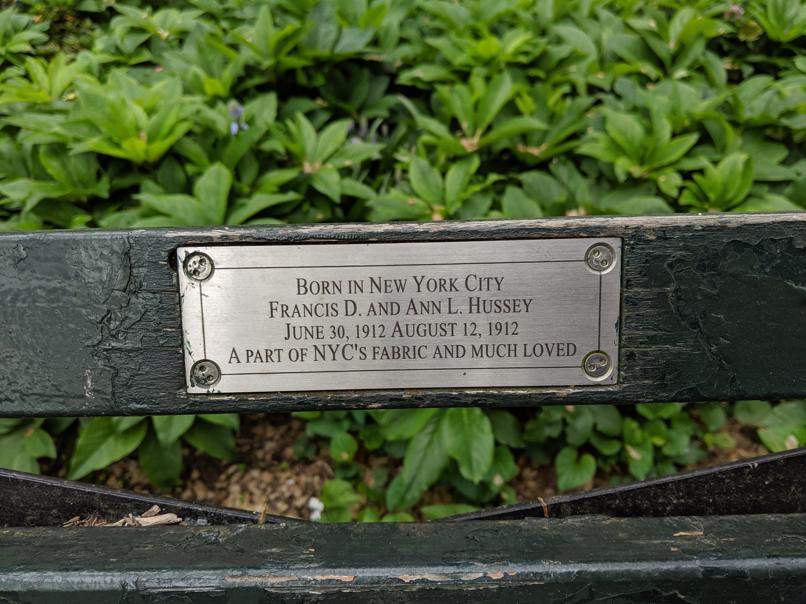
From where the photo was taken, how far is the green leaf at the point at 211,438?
2.08 meters

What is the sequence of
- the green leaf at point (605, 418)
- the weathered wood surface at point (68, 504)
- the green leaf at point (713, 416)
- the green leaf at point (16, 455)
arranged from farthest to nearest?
the green leaf at point (713, 416)
the green leaf at point (605, 418)
the green leaf at point (16, 455)
the weathered wood surface at point (68, 504)

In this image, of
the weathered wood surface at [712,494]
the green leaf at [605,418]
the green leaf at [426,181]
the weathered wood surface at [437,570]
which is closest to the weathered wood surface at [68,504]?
the weathered wood surface at [437,570]

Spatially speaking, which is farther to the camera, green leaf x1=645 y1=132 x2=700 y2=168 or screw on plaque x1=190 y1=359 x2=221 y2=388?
green leaf x1=645 y1=132 x2=700 y2=168

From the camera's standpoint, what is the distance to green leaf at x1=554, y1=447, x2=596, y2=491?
212 cm

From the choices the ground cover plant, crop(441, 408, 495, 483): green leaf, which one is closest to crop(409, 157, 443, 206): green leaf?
the ground cover plant

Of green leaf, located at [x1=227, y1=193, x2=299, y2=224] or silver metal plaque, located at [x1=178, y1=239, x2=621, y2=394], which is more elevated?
green leaf, located at [x1=227, y1=193, x2=299, y2=224]

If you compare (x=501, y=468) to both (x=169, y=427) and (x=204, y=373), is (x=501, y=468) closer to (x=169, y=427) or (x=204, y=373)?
(x=169, y=427)

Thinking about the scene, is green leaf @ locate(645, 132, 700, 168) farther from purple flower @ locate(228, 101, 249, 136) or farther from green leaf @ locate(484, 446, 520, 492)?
purple flower @ locate(228, 101, 249, 136)

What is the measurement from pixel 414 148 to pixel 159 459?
4.72 ft

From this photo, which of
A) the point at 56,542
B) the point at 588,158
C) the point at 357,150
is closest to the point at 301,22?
the point at 357,150

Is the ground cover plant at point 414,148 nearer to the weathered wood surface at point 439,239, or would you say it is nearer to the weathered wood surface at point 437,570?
the weathered wood surface at point 439,239

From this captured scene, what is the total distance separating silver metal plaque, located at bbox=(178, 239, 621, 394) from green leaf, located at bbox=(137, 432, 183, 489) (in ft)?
3.03

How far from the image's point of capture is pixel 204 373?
1.30 meters

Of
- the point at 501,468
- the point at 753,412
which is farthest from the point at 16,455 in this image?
the point at 753,412
